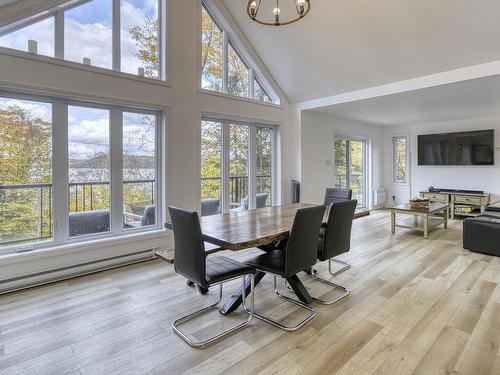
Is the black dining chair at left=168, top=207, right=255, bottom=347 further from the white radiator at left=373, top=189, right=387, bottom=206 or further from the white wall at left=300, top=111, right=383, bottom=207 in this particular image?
the white radiator at left=373, top=189, right=387, bottom=206

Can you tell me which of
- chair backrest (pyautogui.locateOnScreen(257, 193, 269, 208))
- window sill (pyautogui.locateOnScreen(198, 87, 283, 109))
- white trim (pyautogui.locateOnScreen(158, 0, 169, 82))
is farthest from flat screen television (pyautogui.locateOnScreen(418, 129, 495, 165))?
white trim (pyautogui.locateOnScreen(158, 0, 169, 82))

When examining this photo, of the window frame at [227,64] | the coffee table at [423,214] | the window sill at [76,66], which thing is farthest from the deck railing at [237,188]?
the coffee table at [423,214]

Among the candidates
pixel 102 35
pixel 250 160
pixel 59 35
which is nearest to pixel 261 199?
pixel 250 160

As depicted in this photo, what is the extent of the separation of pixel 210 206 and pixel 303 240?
2650 millimetres

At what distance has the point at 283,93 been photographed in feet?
19.0

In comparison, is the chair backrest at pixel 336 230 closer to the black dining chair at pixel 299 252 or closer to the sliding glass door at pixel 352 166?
the black dining chair at pixel 299 252

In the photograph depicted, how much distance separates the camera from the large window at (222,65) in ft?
15.3

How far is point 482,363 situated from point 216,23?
205 inches

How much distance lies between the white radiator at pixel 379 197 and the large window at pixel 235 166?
381 centimetres

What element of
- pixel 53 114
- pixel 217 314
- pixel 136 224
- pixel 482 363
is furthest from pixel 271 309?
pixel 53 114

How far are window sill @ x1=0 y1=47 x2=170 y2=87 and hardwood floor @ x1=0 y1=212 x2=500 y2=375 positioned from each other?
2.35 metres

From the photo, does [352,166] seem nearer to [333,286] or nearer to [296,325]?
[333,286]

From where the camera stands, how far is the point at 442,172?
743 centimetres

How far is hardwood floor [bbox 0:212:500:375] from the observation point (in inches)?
73.1
